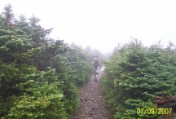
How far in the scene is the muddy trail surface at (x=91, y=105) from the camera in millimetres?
11492

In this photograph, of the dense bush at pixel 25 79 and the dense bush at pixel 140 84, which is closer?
the dense bush at pixel 25 79

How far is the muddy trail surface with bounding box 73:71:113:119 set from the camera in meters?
11.5

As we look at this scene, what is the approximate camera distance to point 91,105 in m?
13.4

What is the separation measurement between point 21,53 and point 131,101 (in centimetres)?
501

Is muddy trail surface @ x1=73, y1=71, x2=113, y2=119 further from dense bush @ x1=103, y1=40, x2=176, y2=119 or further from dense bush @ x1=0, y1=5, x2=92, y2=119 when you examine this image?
dense bush @ x1=0, y1=5, x2=92, y2=119
